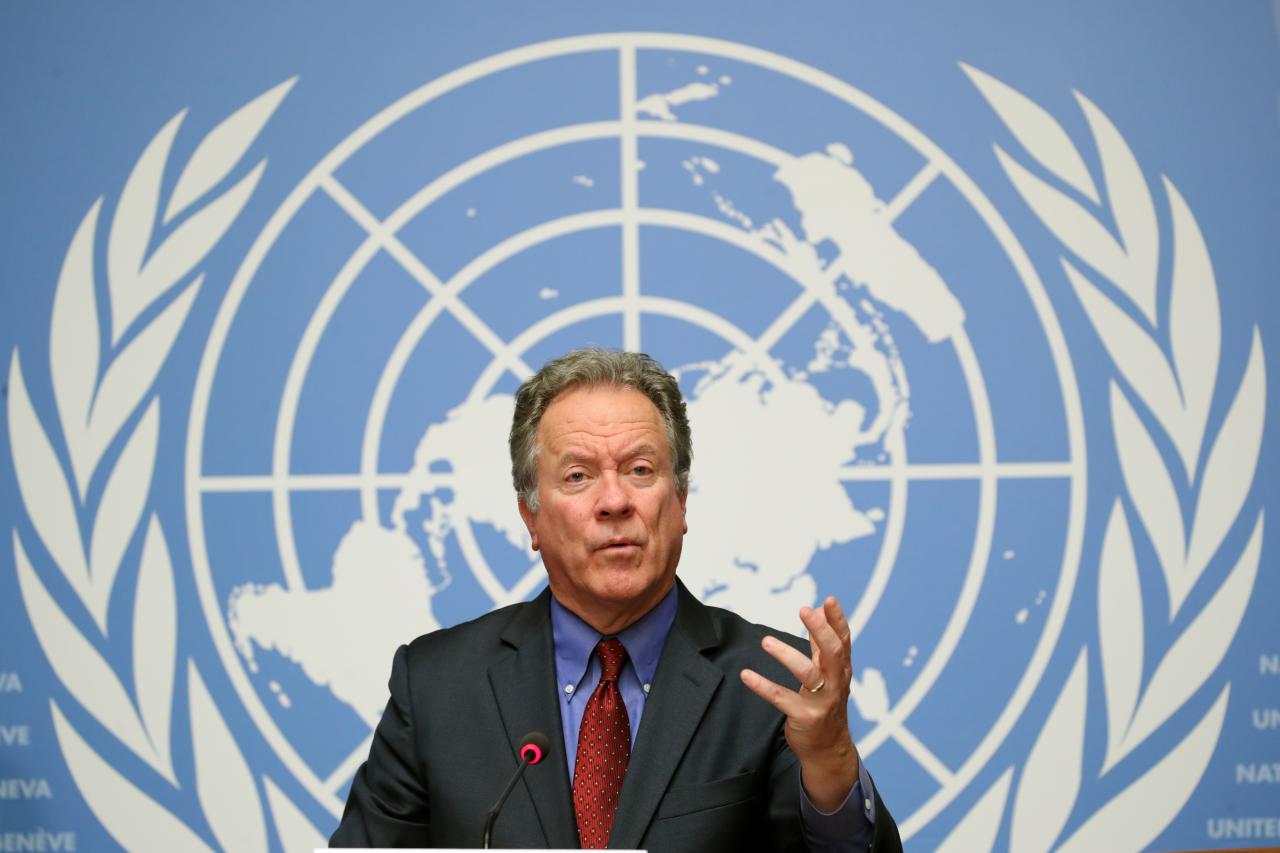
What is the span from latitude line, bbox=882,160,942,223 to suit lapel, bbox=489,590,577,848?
1795mm

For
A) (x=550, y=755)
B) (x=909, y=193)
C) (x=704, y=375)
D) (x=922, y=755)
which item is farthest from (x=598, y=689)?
(x=909, y=193)

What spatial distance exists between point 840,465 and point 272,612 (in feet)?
5.98

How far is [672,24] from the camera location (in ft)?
12.2

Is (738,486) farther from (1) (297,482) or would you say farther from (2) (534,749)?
(2) (534,749)

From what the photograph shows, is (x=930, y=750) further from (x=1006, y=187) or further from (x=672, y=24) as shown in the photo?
(x=672, y=24)

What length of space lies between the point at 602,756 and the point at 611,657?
0.68ft

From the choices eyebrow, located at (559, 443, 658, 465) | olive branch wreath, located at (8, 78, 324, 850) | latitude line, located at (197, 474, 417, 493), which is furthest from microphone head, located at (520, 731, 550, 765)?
olive branch wreath, located at (8, 78, 324, 850)

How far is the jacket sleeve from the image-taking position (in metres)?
2.30

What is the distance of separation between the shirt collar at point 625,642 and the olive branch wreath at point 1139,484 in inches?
65.6

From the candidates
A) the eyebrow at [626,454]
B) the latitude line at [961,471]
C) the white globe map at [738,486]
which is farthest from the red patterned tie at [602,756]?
the latitude line at [961,471]

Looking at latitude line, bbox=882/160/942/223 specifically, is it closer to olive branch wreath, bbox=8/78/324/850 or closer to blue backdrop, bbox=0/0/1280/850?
blue backdrop, bbox=0/0/1280/850

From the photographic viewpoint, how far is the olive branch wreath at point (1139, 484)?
3.56m

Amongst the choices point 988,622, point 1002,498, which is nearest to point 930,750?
point 988,622

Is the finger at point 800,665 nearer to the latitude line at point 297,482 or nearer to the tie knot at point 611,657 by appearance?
the tie knot at point 611,657
